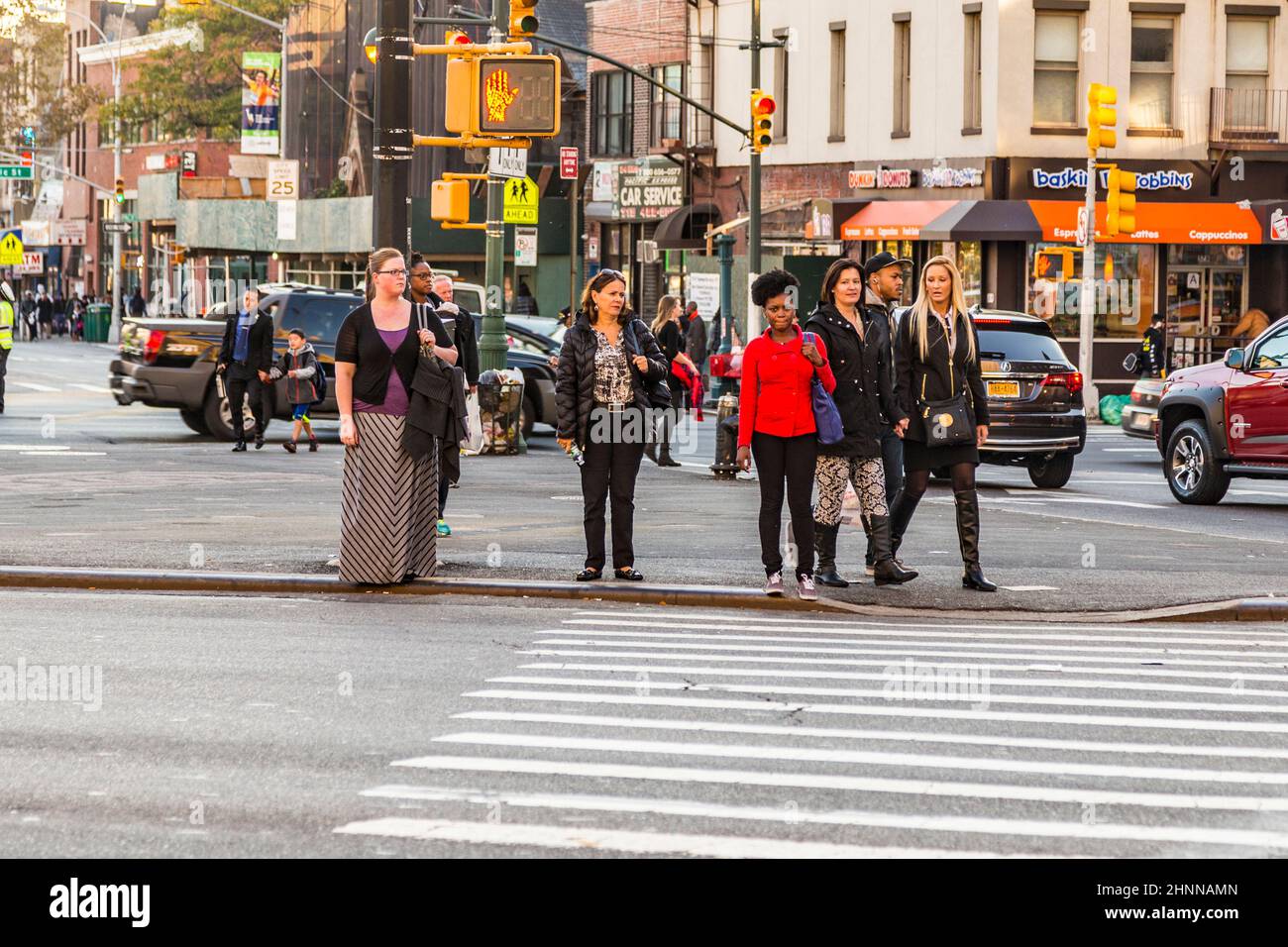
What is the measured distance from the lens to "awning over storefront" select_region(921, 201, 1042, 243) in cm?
4059

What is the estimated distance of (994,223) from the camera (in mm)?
40656

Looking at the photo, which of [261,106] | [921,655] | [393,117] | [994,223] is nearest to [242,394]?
[393,117]

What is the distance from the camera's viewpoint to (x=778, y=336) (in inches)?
492

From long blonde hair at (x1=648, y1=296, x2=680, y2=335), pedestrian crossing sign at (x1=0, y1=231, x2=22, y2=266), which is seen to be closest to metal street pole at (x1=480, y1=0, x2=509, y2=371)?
long blonde hair at (x1=648, y1=296, x2=680, y2=335)

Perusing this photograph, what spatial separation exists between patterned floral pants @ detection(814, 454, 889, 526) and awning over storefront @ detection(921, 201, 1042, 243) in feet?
93.1

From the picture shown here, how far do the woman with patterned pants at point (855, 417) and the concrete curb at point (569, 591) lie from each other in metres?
0.76

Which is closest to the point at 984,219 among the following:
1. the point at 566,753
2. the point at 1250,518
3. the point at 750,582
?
the point at 1250,518

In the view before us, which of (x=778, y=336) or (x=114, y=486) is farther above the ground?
(x=778, y=336)

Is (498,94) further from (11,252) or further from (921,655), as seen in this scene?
(11,252)

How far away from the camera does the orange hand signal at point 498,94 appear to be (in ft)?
53.0

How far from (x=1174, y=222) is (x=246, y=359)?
2195 cm

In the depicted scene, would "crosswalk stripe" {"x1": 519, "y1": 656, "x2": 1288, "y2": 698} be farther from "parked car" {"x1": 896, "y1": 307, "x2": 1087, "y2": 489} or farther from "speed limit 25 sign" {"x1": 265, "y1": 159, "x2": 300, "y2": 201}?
"speed limit 25 sign" {"x1": 265, "y1": 159, "x2": 300, "y2": 201}

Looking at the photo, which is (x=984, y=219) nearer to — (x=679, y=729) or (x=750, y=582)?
(x=750, y=582)
